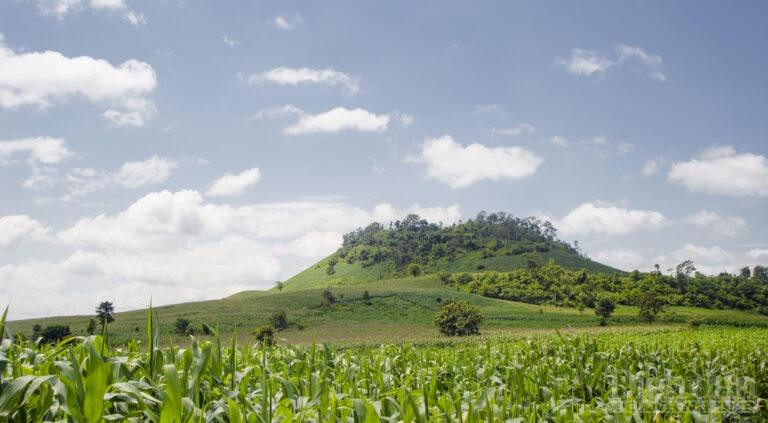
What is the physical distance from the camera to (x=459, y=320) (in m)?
60.7

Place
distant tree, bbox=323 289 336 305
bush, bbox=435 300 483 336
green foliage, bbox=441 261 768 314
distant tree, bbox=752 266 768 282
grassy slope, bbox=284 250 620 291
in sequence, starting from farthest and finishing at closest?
1. distant tree, bbox=752 266 768 282
2. grassy slope, bbox=284 250 620 291
3. green foliage, bbox=441 261 768 314
4. distant tree, bbox=323 289 336 305
5. bush, bbox=435 300 483 336

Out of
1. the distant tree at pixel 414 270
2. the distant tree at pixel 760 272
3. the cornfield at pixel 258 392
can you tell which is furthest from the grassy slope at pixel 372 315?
the distant tree at pixel 760 272

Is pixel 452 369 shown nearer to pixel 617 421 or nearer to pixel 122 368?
pixel 617 421

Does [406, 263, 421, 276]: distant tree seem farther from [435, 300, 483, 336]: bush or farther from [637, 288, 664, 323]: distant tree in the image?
[435, 300, 483, 336]: bush

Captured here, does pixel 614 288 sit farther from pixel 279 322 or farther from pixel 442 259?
pixel 279 322

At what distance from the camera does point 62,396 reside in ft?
9.23

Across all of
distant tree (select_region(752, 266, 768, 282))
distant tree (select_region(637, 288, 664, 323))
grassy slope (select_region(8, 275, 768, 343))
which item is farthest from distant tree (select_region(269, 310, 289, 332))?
distant tree (select_region(752, 266, 768, 282))

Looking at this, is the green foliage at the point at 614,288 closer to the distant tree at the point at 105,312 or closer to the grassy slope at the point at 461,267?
the grassy slope at the point at 461,267

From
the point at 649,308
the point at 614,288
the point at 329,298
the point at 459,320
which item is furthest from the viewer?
the point at 614,288

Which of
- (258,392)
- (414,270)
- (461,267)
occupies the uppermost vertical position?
(461,267)

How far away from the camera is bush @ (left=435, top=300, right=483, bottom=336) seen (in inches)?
2375

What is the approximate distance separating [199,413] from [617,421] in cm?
355

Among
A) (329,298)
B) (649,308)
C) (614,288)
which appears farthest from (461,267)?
(649,308)

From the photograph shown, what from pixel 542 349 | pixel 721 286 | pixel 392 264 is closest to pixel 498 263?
pixel 392 264
